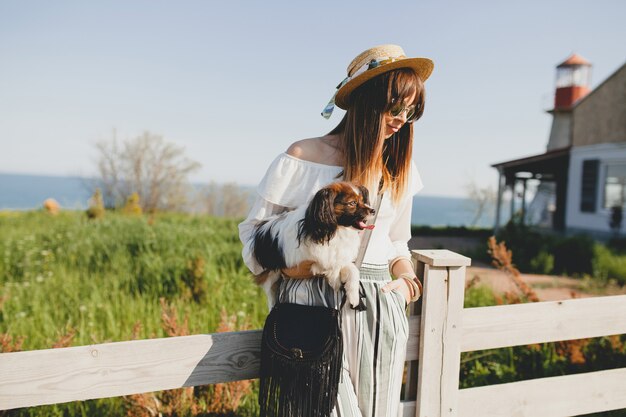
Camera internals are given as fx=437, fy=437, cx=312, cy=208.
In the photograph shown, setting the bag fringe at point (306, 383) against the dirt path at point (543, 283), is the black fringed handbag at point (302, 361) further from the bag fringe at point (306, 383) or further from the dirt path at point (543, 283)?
the dirt path at point (543, 283)

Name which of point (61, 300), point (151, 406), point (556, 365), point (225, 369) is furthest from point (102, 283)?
point (556, 365)

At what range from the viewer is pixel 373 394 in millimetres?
1797

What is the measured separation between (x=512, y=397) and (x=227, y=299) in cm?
334

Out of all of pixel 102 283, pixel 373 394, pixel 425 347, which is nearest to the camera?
pixel 373 394

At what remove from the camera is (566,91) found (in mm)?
28062

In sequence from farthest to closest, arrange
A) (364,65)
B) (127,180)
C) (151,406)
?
(127,180) < (151,406) < (364,65)

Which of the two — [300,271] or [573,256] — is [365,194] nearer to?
[300,271]

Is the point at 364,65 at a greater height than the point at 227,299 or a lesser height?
greater

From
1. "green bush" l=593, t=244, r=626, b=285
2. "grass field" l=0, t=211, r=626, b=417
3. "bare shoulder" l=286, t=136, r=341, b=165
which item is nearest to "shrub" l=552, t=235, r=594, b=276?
"green bush" l=593, t=244, r=626, b=285

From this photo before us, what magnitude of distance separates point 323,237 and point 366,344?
480 millimetres

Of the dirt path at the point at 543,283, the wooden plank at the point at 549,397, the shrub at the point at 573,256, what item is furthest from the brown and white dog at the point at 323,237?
the shrub at the point at 573,256

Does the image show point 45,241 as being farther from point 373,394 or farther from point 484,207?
point 484,207

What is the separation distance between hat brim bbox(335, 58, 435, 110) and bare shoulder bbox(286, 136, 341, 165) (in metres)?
0.23

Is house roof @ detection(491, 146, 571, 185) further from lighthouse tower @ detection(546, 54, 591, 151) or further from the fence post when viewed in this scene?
the fence post
